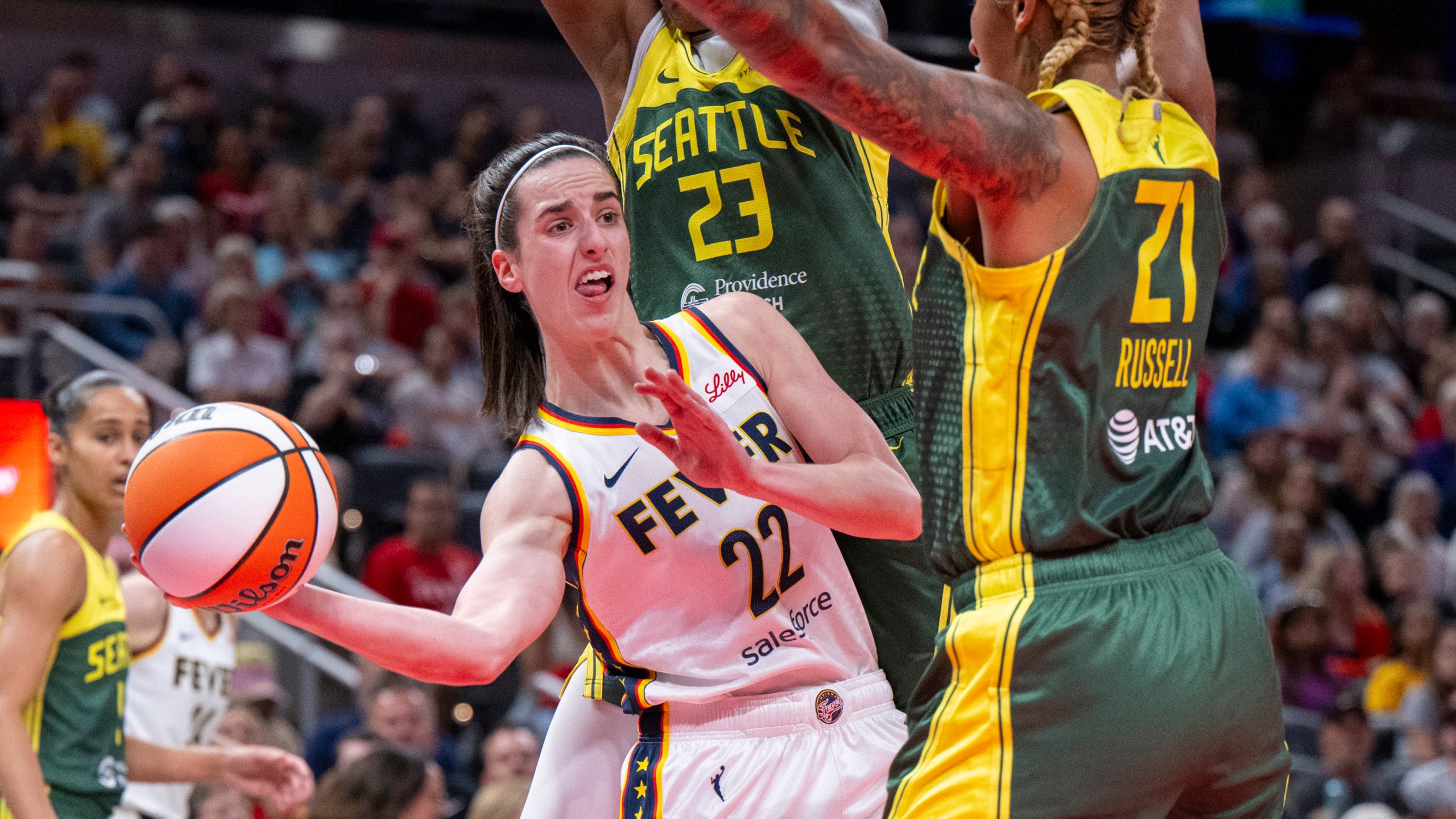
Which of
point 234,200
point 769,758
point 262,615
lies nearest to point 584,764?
point 769,758

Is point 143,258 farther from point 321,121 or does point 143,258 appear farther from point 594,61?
point 594,61

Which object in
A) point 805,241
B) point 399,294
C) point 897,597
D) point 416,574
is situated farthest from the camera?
point 399,294

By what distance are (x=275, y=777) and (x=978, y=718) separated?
10.2 feet

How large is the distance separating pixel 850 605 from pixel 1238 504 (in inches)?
312

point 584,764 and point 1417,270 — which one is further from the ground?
point 1417,270

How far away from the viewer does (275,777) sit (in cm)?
505

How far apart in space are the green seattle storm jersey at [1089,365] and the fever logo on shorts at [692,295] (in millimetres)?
1245

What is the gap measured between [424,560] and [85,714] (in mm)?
3567

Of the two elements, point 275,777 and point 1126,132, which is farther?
point 275,777

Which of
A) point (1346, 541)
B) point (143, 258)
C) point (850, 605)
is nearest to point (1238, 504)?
point (1346, 541)

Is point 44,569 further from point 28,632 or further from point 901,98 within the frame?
point 901,98

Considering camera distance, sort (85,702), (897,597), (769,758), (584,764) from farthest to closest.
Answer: (85,702) → (897,597) → (584,764) → (769,758)

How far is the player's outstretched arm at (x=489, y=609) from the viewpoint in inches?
110

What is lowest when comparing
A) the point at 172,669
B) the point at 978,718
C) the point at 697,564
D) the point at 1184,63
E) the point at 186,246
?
the point at 172,669
